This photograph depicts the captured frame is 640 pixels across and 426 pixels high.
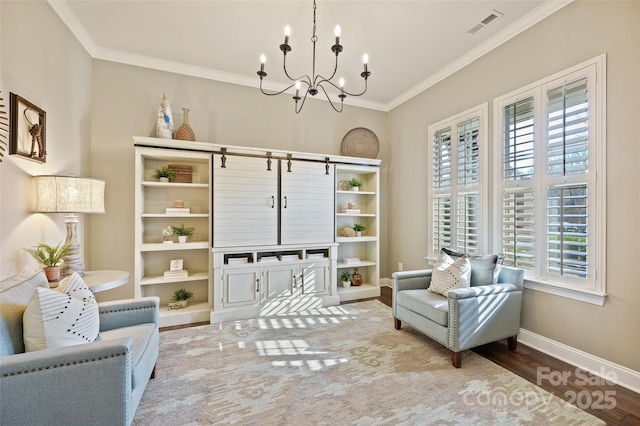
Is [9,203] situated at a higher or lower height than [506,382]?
higher

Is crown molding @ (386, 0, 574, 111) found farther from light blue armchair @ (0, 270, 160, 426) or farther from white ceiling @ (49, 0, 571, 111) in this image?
light blue armchair @ (0, 270, 160, 426)

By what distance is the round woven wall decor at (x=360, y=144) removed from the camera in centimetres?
425

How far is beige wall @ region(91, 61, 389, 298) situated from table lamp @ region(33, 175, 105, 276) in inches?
34.2

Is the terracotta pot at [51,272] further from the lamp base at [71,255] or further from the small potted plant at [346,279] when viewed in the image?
the small potted plant at [346,279]

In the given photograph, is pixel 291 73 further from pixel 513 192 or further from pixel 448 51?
pixel 513 192

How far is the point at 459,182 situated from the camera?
130 inches

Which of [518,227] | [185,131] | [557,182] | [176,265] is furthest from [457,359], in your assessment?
[185,131]

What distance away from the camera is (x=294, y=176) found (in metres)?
3.54

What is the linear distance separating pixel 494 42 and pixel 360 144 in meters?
2.01

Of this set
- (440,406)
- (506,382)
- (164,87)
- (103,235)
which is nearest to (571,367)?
(506,382)

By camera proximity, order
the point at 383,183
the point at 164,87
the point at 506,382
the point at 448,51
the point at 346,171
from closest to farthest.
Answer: the point at 506,382
the point at 448,51
the point at 164,87
the point at 346,171
the point at 383,183

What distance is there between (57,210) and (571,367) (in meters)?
4.19

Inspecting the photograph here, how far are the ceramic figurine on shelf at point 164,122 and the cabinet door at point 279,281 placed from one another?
192 cm

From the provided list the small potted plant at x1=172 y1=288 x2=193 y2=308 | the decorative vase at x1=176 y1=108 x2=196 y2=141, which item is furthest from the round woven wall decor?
the small potted plant at x1=172 y1=288 x2=193 y2=308
